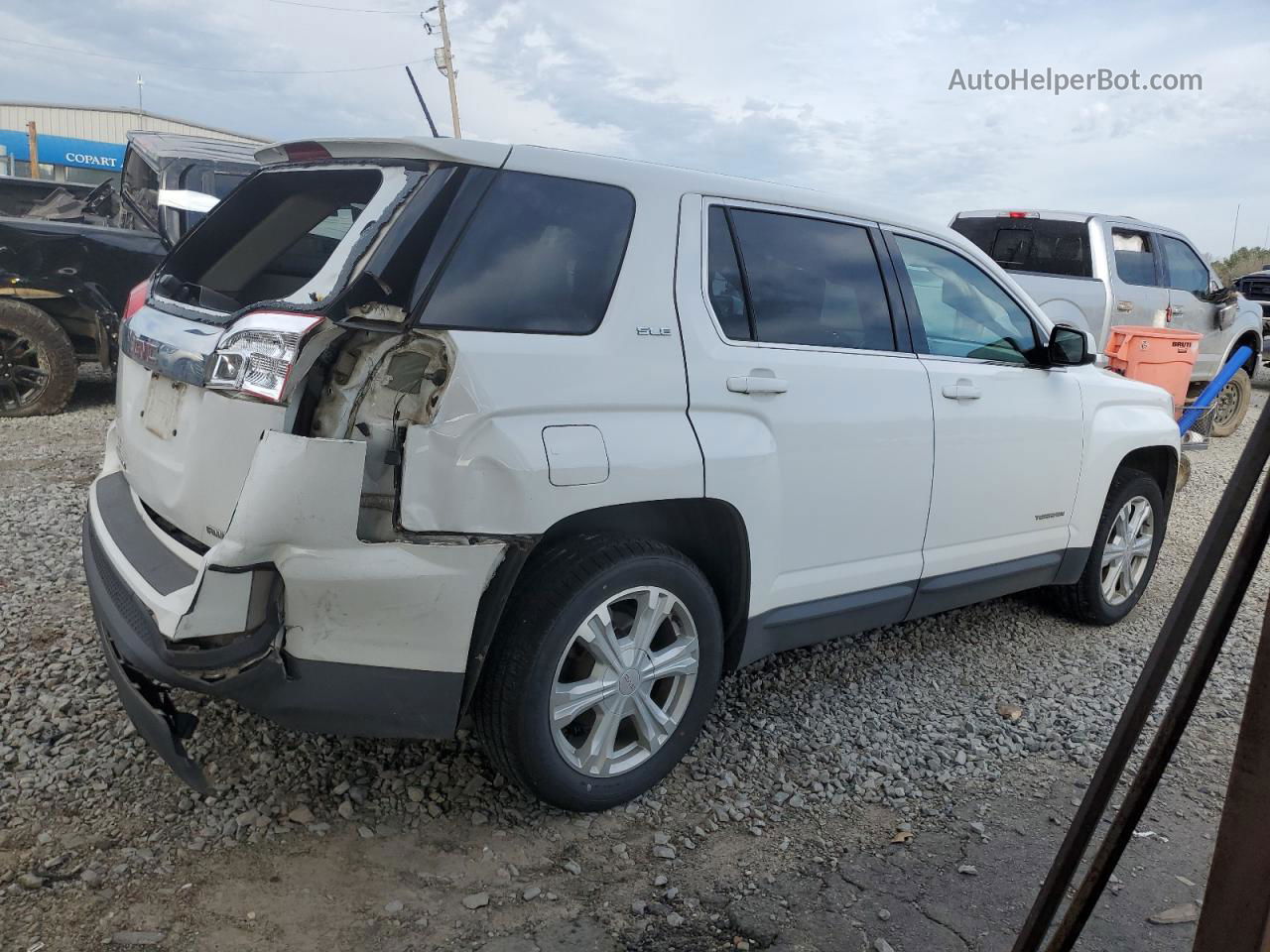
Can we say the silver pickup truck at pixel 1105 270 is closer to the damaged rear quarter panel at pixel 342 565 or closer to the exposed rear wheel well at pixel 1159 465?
the exposed rear wheel well at pixel 1159 465

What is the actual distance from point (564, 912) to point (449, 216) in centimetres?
177

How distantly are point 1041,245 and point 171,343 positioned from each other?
8.35 meters

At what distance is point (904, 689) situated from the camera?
4.04 m

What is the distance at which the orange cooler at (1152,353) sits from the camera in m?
7.88

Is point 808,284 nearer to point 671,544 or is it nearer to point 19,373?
point 671,544

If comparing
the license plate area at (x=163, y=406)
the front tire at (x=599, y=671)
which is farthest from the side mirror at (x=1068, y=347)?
the license plate area at (x=163, y=406)

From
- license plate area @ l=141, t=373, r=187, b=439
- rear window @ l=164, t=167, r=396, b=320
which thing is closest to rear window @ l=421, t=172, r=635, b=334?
rear window @ l=164, t=167, r=396, b=320

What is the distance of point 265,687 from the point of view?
2400mm

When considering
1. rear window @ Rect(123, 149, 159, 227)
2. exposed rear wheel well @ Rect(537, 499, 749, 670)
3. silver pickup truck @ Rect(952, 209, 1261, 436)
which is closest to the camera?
exposed rear wheel well @ Rect(537, 499, 749, 670)

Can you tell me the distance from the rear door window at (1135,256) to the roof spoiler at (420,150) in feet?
26.3

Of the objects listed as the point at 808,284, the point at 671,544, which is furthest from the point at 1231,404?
the point at 671,544

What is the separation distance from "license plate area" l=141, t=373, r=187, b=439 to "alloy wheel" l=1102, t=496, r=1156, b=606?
157 inches

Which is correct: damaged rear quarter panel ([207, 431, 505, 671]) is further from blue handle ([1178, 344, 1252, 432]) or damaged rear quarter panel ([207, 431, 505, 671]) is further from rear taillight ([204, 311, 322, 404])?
blue handle ([1178, 344, 1252, 432])

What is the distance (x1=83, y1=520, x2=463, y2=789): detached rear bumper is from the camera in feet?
7.77
